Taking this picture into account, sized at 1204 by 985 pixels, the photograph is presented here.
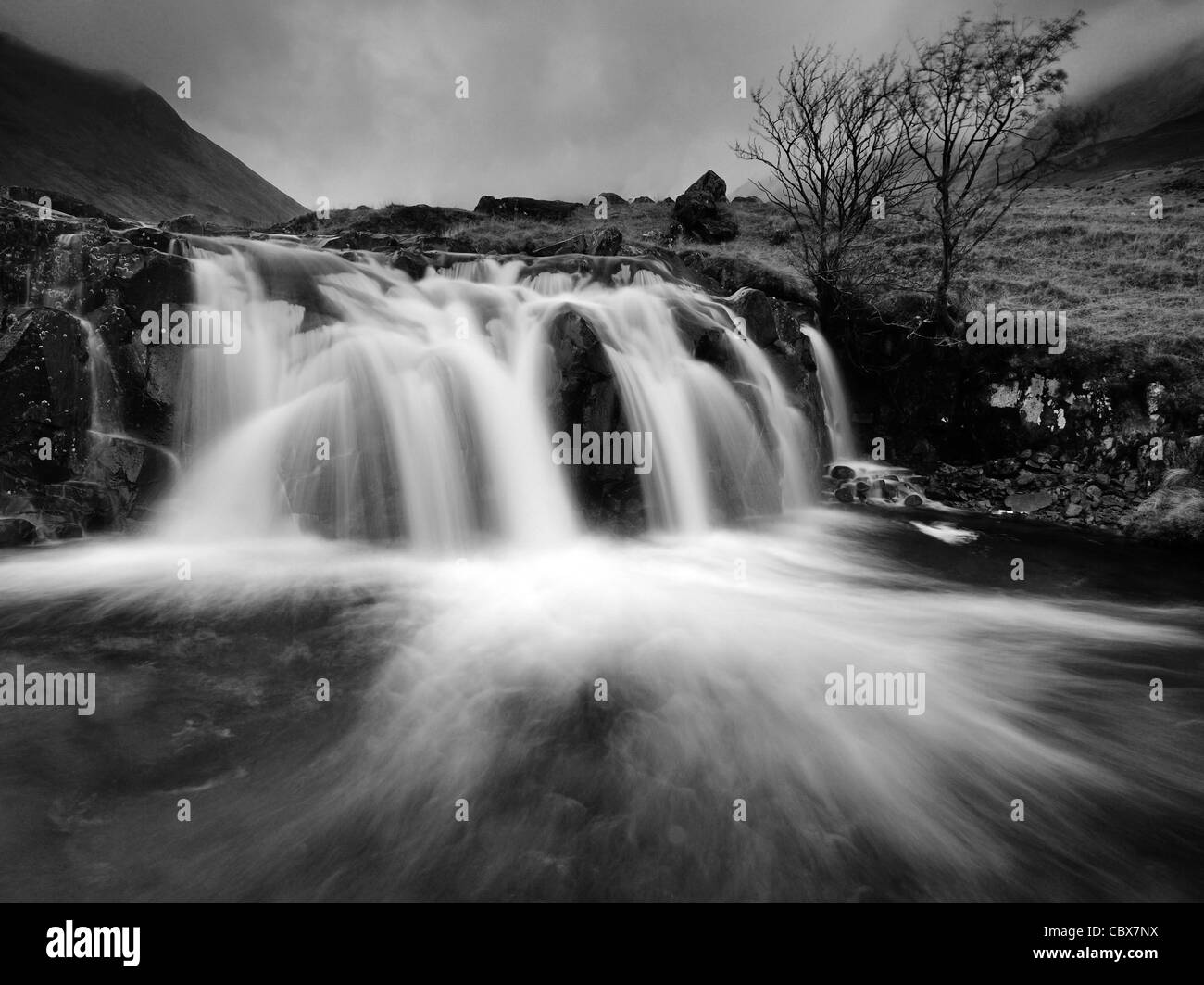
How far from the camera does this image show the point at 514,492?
30.9 feet

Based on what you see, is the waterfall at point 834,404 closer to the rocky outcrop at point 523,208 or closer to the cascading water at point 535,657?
the cascading water at point 535,657

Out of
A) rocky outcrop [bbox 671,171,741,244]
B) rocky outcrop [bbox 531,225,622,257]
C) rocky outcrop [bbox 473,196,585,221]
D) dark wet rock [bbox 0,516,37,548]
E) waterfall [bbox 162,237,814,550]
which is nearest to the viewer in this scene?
dark wet rock [bbox 0,516,37,548]

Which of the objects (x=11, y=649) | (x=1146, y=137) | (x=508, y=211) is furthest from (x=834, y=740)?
(x=1146, y=137)

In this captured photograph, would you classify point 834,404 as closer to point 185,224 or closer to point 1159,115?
point 185,224

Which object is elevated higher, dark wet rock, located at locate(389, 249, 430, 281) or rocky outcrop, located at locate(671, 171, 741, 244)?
rocky outcrop, located at locate(671, 171, 741, 244)

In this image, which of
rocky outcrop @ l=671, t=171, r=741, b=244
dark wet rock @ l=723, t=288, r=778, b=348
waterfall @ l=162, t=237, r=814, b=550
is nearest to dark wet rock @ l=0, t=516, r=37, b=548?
waterfall @ l=162, t=237, r=814, b=550

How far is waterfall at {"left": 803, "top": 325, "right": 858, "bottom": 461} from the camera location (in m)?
15.1

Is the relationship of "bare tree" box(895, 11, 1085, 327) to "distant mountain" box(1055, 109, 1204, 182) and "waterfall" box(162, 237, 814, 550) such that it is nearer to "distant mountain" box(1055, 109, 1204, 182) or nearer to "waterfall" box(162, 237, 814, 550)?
"waterfall" box(162, 237, 814, 550)

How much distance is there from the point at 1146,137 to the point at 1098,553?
115564 mm

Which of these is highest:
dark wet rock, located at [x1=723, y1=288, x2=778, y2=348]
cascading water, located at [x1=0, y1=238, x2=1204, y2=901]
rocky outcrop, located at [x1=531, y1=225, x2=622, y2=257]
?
rocky outcrop, located at [x1=531, y1=225, x2=622, y2=257]

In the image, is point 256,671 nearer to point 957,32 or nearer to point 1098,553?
point 1098,553

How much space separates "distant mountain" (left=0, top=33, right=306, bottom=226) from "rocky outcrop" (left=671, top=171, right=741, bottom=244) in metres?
60.8

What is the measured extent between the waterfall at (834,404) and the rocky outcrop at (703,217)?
1436 cm

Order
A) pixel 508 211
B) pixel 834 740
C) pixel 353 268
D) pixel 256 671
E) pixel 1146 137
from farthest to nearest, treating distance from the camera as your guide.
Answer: pixel 1146 137
pixel 508 211
pixel 353 268
pixel 256 671
pixel 834 740
